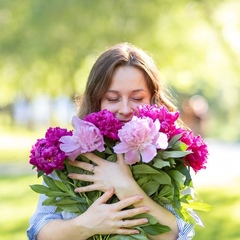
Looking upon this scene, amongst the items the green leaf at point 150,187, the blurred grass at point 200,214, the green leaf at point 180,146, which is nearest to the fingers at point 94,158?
the green leaf at point 150,187

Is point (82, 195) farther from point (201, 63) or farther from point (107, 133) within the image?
point (201, 63)

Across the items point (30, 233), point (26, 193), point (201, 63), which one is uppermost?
point (201, 63)

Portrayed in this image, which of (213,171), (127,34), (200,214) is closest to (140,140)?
(200,214)

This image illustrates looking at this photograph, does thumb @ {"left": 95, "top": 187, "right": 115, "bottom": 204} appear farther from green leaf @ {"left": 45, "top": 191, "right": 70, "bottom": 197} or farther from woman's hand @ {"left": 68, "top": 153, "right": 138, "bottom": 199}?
green leaf @ {"left": 45, "top": 191, "right": 70, "bottom": 197}

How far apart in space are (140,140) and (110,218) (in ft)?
1.23

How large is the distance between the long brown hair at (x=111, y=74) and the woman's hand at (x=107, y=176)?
44 cm

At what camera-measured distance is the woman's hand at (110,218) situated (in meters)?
2.98

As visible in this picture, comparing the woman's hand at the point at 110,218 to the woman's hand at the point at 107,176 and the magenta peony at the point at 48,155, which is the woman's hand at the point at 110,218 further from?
the magenta peony at the point at 48,155

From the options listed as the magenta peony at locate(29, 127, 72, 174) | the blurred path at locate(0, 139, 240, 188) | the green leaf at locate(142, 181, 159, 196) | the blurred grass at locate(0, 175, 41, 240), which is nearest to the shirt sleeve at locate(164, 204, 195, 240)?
the green leaf at locate(142, 181, 159, 196)

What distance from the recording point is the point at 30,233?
3.22 m

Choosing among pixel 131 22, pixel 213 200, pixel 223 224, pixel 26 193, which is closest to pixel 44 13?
pixel 131 22

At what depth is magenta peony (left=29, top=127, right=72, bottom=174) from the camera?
118 inches

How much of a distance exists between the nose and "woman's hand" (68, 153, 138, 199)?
0.84 ft

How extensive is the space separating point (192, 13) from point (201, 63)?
137 cm
